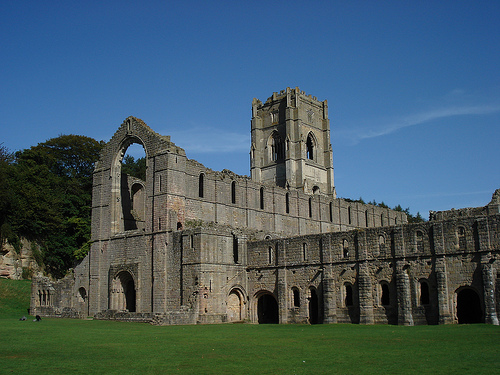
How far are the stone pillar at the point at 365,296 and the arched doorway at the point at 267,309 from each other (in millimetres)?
8589

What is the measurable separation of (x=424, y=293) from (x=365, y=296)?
11.6 ft

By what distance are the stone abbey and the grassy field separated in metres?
7.79

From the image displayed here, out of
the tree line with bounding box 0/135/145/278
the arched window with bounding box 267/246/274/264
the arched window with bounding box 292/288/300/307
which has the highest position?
the tree line with bounding box 0/135/145/278

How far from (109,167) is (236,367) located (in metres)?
34.2

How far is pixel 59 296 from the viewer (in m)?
44.6

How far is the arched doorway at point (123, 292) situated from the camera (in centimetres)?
4200

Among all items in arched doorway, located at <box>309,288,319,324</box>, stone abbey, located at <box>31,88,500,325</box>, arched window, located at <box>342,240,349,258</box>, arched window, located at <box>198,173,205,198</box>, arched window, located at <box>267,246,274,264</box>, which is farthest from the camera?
arched window, located at <box>198,173,205,198</box>

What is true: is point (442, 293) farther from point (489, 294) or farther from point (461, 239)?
point (461, 239)

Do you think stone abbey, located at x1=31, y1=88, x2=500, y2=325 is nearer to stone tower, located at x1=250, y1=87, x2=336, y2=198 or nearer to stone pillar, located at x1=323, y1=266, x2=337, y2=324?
Result: stone pillar, located at x1=323, y1=266, x2=337, y2=324

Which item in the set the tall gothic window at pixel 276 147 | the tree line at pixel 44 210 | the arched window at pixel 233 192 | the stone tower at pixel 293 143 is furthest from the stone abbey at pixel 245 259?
the tall gothic window at pixel 276 147

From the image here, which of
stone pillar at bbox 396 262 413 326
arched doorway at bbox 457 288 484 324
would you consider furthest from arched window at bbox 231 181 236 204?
arched doorway at bbox 457 288 484 324

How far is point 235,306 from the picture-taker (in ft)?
130

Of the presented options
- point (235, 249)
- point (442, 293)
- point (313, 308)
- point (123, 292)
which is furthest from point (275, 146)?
point (442, 293)

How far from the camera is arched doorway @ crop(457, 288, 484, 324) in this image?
31.9 m
